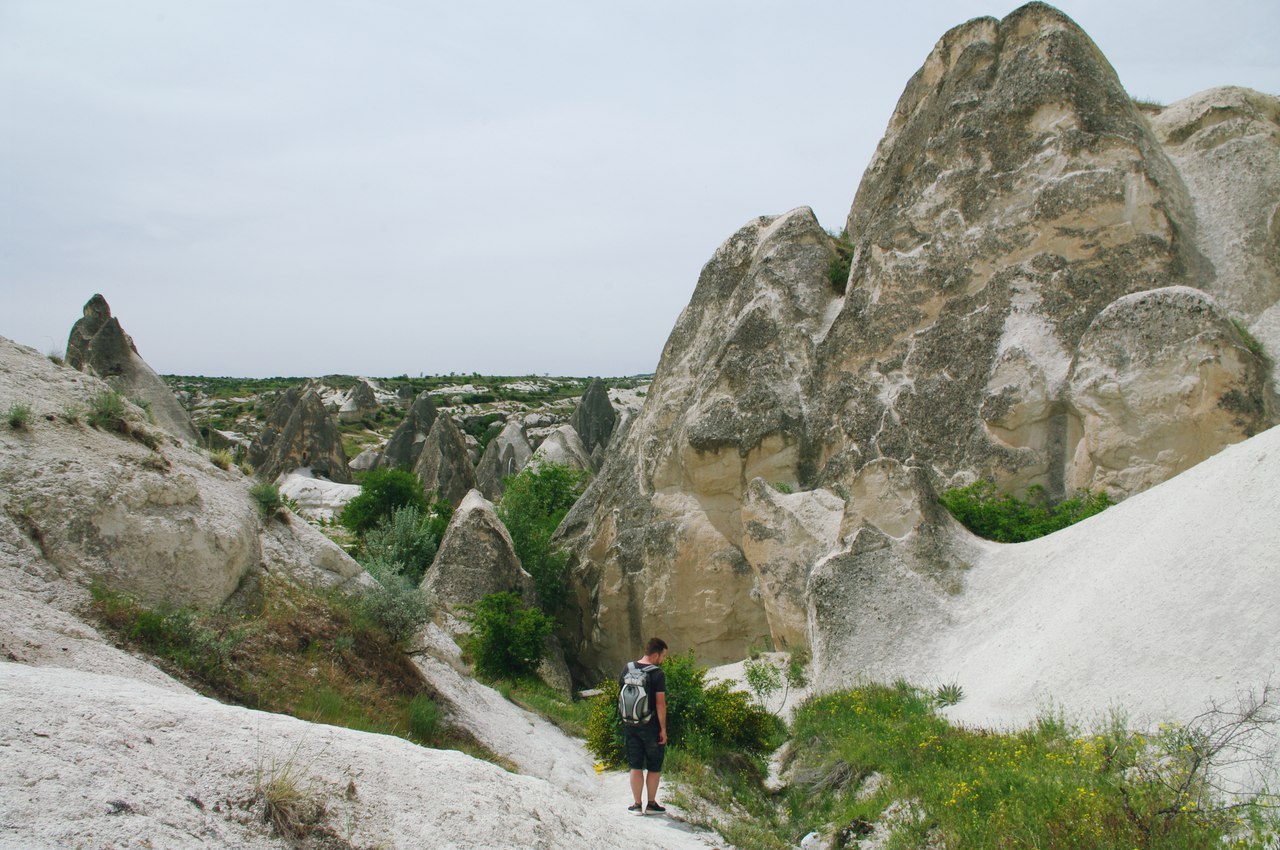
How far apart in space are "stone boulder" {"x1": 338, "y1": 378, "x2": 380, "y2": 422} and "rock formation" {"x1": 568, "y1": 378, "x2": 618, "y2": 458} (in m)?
22.5

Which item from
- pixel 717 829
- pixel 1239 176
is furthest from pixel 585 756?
pixel 1239 176

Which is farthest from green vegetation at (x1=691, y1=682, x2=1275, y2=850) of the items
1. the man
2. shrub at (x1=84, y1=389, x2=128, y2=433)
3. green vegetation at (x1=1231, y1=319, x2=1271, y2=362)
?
green vegetation at (x1=1231, y1=319, x2=1271, y2=362)

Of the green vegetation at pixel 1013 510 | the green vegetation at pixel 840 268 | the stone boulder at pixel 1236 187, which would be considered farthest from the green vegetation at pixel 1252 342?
the green vegetation at pixel 840 268

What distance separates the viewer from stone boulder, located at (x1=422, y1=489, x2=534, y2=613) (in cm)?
1772

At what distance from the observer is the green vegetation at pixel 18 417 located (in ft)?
27.4

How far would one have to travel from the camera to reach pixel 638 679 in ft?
24.8

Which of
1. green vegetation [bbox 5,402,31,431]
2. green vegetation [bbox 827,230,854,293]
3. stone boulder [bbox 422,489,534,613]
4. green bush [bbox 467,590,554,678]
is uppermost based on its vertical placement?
green vegetation [bbox 827,230,854,293]

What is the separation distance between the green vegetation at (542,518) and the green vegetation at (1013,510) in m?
9.04

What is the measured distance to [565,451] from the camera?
108 ft

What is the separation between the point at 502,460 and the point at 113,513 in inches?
1223

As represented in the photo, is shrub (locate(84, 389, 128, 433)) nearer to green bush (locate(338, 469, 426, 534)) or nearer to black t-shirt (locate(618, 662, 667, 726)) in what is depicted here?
black t-shirt (locate(618, 662, 667, 726))

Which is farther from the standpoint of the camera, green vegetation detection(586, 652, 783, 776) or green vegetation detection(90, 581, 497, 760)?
green vegetation detection(586, 652, 783, 776)

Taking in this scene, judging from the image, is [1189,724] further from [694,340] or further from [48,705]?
[694,340]

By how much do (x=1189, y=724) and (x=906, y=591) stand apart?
5.12 m
